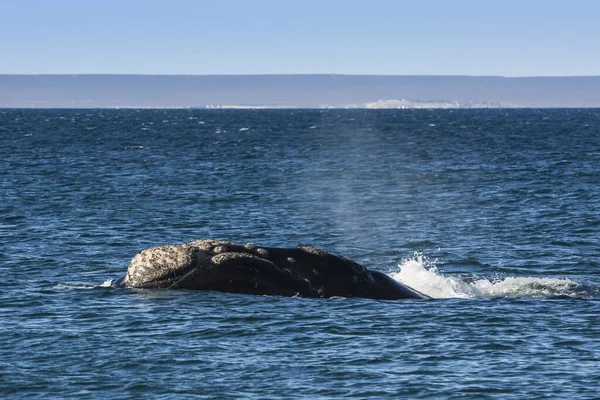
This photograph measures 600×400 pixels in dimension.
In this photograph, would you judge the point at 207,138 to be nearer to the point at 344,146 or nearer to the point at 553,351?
the point at 344,146

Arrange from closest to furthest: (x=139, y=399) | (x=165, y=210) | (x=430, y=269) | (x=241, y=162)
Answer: (x=139, y=399) < (x=430, y=269) < (x=165, y=210) < (x=241, y=162)

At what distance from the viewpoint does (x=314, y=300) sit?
25469 mm

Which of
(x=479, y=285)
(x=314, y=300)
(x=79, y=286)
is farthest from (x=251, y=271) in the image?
(x=479, y=285)

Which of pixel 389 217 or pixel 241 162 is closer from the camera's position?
pixel 389 217

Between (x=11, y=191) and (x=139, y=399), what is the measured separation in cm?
4362

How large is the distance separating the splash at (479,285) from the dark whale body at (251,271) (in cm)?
296

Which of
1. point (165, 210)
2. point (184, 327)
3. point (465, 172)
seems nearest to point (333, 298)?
point (184, 327)

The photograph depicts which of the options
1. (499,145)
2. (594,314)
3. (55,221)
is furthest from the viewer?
(499,145)

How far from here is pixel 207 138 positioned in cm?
13562

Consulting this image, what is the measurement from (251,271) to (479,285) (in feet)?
24.0

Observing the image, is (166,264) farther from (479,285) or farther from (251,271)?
(479,285)

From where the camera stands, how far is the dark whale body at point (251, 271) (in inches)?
1005

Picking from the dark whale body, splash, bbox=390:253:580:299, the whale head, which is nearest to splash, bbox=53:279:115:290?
the dark whale body

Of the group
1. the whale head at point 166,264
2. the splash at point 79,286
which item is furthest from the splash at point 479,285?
the splash at point 79,286
